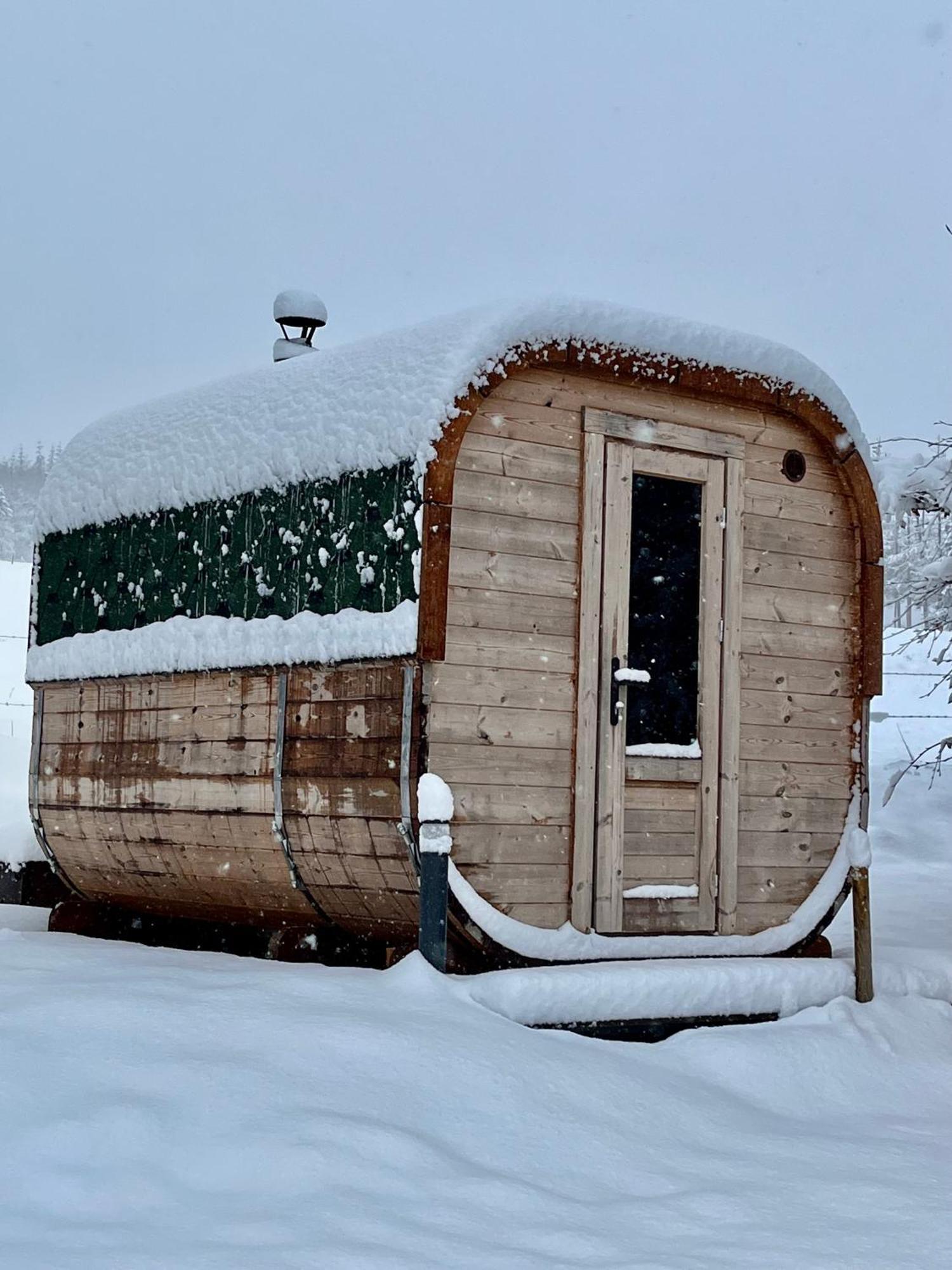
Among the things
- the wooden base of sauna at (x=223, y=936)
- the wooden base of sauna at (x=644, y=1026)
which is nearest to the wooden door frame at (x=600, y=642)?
the wooden base of sauna at (x=644, y=1026)

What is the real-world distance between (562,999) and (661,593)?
1.83 metres

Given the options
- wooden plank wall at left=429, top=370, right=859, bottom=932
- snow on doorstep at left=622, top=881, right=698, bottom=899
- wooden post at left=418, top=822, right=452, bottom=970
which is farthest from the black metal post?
snow on doorstep at left=622, top=881, right=698, bottom=899

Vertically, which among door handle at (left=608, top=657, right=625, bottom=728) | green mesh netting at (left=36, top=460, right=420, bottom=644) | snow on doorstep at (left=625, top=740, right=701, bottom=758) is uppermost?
green mesh netting at (left=36, top=460, right=420, bottom=644)

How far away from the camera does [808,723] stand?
23.5 ft

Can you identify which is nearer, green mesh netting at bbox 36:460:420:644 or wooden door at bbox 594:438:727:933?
green mesh netting at bbox 36:460:420:644

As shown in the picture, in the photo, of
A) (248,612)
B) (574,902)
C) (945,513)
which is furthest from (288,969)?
(945,513)

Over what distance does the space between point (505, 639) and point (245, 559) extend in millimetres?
1445

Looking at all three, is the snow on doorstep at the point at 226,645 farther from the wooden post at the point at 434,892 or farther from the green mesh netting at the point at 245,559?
the wooden post at the point at 434,892

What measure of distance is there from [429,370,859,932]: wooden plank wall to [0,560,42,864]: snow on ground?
3.62 meters

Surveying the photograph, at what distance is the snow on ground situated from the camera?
8.70 meters

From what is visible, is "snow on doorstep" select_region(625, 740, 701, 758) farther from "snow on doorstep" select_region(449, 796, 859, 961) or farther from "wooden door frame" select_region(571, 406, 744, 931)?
"snow on doorstep" select_region(449, 796, 859, 961)

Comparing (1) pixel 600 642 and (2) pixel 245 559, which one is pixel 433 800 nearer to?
(1) pixel 600 642

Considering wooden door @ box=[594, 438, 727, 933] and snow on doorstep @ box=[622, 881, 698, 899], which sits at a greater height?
wooden door @ box=[594, 438, 727, 933]

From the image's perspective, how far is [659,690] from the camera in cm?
668
